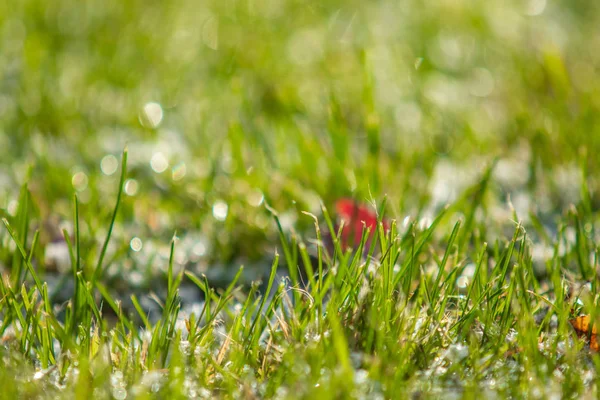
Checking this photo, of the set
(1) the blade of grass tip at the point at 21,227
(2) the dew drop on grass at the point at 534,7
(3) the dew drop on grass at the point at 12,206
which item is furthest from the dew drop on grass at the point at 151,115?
(2) the dew drop on grass at the point at 534,7

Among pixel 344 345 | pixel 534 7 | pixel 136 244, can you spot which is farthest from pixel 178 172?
pixel 534 7

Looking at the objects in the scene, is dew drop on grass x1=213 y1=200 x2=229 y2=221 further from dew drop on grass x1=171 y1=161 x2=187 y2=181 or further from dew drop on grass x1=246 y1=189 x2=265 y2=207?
dew drop on grass x1=171 y1=161 x2=187 y2=181

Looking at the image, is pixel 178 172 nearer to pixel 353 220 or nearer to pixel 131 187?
pixel 131 187

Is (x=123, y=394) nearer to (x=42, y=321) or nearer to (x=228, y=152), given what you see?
(x=42, y=321)

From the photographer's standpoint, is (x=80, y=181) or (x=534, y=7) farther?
(x=534, y=7)

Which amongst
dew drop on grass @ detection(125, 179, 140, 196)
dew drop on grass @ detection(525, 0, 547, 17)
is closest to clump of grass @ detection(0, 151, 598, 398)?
dew drop on grass @ detection(125, 179, 140, 196)

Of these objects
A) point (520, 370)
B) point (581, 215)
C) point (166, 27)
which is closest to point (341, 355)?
point (520, 370)

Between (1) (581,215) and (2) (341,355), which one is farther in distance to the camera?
(1) (581,215)
